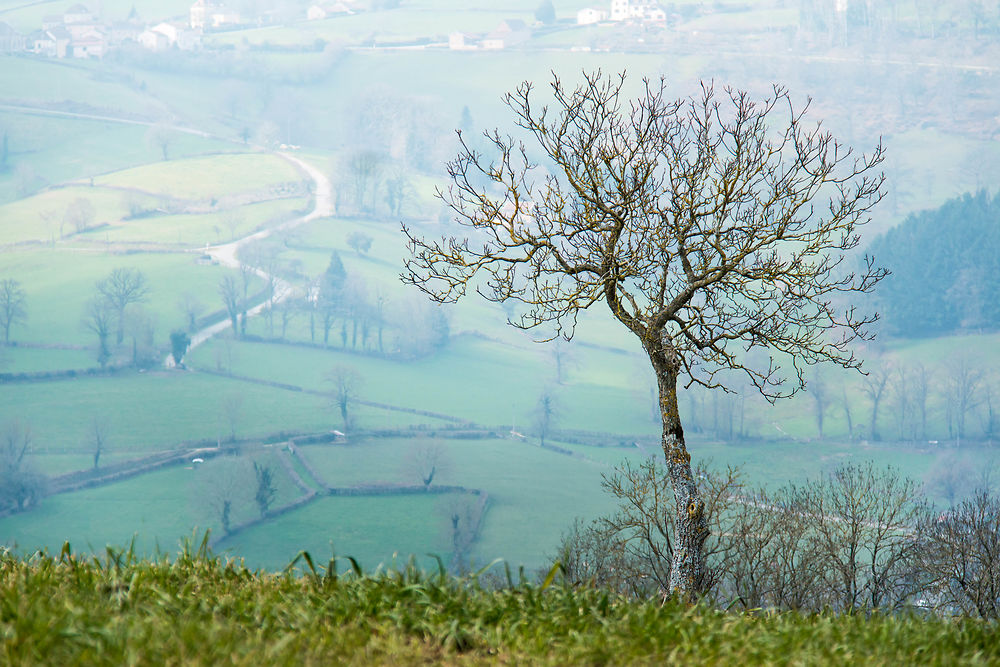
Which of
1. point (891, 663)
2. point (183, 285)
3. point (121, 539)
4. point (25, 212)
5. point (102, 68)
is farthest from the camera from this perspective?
point (102, 68)

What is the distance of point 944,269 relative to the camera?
137250 mm

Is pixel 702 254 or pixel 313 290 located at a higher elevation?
pixel 702 254

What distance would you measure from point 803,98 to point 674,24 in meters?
37.3

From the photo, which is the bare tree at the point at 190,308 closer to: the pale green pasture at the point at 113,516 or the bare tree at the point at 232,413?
the bare tree at the point at 232,413

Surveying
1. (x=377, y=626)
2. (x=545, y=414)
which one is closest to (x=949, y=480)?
(x=545, y=414)

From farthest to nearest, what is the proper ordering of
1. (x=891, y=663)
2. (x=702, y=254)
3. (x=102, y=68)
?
(x=102, y=68), (x=702, y=254), (x=891, y=663)

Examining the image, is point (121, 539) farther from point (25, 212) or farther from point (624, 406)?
point (25, 212)

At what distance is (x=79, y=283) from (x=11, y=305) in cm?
1192

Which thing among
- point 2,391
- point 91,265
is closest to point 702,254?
point 2,391

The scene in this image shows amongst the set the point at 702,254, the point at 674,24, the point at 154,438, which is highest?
the point at 674,24

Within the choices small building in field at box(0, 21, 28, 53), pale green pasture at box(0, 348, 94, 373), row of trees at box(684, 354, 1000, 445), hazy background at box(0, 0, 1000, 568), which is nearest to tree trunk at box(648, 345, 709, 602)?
hazy background at box(0, 0, 1000, 568)

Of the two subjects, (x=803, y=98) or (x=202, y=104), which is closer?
(x=803, y=98)

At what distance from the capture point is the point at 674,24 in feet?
643

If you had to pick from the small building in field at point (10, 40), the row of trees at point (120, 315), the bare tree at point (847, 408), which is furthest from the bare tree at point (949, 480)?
the small building in field at point (10, 40)
